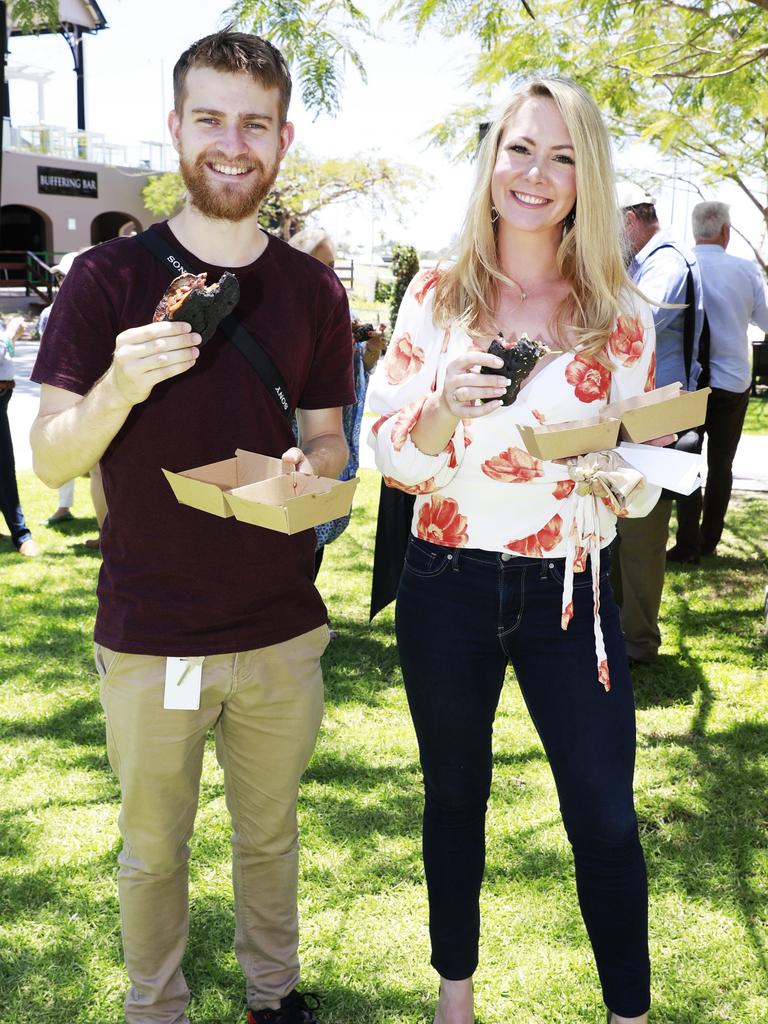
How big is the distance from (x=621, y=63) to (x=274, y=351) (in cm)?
538

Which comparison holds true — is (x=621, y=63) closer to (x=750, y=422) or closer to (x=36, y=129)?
(x=750, y=422)

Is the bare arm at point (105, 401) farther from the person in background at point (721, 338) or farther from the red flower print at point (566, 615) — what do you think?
the person in background at point (721, 338)

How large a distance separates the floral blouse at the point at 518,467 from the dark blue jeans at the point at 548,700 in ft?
0.17

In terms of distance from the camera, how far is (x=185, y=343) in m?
1.76

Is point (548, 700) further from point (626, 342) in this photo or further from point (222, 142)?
point (222, 142)

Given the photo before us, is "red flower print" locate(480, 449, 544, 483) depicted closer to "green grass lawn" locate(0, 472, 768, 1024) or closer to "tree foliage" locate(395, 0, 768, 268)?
"green grass lawn" locate(0, 472, 768, 1024)

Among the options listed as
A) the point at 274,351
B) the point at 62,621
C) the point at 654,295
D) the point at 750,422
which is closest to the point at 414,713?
the point at 274,351

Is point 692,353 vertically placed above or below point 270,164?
below

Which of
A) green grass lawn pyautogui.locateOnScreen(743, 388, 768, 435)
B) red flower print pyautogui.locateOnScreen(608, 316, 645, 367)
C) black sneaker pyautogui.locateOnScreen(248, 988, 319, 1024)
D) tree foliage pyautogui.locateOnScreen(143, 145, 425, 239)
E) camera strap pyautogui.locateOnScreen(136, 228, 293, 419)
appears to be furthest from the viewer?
tree foliage pyautogui.locateOnScreen(143, 145, 425, 239)

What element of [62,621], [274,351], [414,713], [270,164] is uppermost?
[270,164]

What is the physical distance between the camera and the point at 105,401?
1.88 m

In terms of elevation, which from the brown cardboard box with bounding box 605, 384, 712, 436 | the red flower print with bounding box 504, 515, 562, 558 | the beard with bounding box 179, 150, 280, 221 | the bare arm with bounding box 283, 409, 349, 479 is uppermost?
the beard with bounding box 179, 150, 280, 221

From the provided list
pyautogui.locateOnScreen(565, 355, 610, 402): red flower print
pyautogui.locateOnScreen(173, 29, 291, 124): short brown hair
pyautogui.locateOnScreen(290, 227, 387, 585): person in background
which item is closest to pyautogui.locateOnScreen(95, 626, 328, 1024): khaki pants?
pyautogui.locateOnScreen(565, 355, 610, 402): red flower print

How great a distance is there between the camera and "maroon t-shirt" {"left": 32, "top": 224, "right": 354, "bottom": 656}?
6.70 ft
